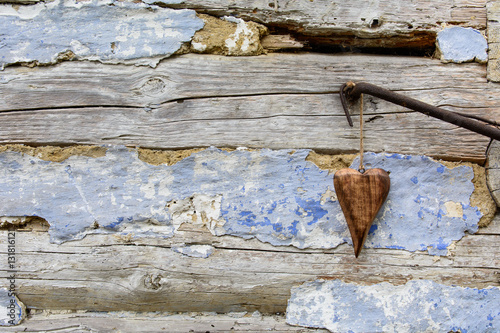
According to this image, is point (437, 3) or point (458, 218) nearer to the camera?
point (458, 218)

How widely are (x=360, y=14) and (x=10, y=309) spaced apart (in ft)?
6.42

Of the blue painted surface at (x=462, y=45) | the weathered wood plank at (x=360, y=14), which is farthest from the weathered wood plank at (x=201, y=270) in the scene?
the weathered wood plank at (x=360, y=14)

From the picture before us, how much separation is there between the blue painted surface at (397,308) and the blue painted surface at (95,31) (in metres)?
1.22

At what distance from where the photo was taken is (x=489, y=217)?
1.45m

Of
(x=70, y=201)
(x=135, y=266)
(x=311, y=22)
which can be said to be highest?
(x=311, y=22)

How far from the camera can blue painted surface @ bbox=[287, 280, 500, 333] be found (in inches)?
55.4

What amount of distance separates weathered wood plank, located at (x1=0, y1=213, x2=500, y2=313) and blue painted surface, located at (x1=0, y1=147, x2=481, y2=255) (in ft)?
0.17

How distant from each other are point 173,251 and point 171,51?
33.7 inches

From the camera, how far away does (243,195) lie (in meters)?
1.49

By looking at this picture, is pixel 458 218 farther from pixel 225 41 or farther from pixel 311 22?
pixel 225 41

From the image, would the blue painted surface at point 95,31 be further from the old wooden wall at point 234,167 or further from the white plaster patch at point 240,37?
the white plaster patch at point 240,37

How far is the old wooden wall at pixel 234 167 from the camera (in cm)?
146

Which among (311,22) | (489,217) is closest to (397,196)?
(489,217)

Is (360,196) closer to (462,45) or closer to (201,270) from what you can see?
(201,270)
